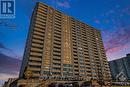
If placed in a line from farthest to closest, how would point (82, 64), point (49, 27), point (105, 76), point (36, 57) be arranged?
point (105, 76)
point (82, 64)
point (49, 27)
point (36, 57)

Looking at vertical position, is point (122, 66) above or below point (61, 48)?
below

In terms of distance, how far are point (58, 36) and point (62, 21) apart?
17746mm

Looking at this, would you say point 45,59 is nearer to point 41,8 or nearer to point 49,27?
point 49,27

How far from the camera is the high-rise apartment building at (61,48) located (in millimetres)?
86625

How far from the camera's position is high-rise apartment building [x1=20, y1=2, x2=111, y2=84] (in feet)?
284

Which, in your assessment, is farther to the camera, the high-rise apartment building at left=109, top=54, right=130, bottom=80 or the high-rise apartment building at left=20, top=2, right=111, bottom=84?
the high-rise apartment building at left=109, top=54, right=130, bottom=80

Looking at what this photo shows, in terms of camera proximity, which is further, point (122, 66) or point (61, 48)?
point (122, 66)

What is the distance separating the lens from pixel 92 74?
372ft

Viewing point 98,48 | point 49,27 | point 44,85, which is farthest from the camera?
point 98,48

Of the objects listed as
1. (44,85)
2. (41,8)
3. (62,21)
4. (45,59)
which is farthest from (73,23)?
(44,85)

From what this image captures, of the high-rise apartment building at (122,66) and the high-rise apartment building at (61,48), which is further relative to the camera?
the high-rise apartment building at (122,66)

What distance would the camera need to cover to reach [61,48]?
333 ft

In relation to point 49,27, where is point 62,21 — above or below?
above

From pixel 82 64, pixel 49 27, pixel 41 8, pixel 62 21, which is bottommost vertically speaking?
pixel 82 64
